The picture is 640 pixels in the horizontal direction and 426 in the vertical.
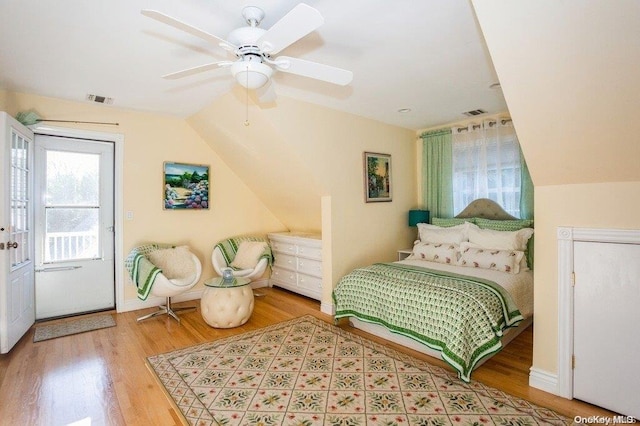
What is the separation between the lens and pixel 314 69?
207 centimetres

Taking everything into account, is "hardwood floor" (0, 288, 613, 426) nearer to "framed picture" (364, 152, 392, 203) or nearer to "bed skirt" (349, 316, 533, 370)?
"bed skirt" (349, 316, 533, 370)

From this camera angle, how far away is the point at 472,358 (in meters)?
2.45

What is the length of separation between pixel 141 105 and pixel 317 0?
280 cm

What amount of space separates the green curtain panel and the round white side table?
2.86 meters

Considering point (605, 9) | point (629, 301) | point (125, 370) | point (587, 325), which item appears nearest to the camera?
point (605, 9)

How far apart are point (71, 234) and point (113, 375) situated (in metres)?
2.03

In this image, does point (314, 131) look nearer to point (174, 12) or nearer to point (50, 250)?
point (174, 12)

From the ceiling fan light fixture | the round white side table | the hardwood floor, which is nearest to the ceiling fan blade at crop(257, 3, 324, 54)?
the ceiling fan light fixture

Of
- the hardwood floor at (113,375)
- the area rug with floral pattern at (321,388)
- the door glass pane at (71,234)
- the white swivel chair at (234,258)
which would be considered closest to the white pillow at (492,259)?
the hardwood floor at (113,375)

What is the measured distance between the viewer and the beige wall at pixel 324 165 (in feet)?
11.8

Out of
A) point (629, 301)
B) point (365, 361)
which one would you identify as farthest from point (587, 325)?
point (365, 361)

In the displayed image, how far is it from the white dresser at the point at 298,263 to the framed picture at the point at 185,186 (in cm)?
119

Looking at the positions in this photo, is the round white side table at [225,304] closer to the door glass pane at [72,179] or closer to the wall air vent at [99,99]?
the door glass pane at [72,179]

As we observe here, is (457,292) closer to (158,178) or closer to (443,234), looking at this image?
(443,234)
